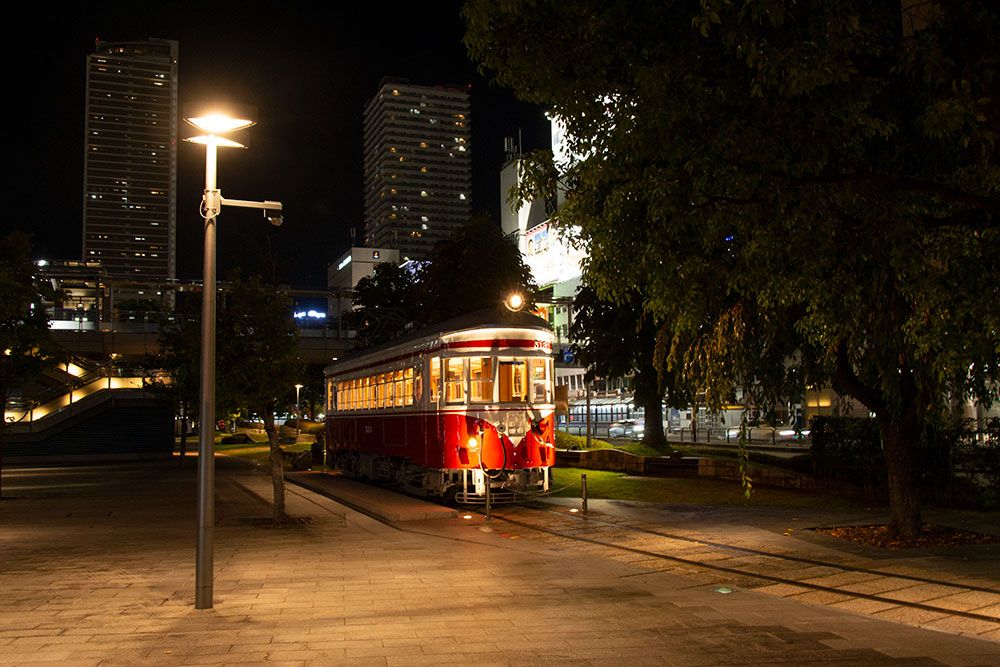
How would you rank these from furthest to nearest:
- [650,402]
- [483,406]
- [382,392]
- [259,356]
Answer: [650,402]
[382,392]
[483,406]
[259,356]

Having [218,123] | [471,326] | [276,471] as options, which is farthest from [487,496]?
[218,123]

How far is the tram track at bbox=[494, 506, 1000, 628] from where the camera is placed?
Answer: 9.41 metres

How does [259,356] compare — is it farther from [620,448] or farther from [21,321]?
[620,448]

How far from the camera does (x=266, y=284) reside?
1798 centimetres

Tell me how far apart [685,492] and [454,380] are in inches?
239

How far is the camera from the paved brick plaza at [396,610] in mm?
7273

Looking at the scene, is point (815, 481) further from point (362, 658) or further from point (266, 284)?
point (362, 658)

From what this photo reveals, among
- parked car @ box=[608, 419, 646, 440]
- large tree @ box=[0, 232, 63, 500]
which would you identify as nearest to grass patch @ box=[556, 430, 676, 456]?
large tree @ box=[0, 232, 63, 500]

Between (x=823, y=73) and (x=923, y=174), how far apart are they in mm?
3518

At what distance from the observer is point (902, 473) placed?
513 inches

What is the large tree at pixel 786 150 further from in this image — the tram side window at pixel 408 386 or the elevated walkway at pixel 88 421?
the elevated walkway at pixel 88 421

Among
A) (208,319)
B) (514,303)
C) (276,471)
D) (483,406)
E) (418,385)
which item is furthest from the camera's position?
(418,385)

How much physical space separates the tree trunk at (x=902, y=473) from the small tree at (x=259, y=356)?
10.1m

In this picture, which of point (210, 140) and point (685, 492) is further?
point (685, 492)
